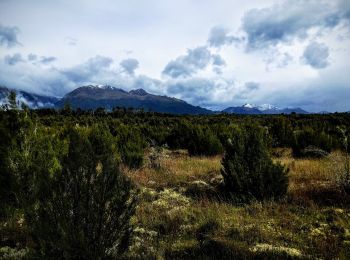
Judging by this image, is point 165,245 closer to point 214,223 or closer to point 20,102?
point 214,223

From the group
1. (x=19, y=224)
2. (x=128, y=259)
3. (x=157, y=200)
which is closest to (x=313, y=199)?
(x=157, y=200)

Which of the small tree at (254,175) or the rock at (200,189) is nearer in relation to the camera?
the small tree at (254,175)

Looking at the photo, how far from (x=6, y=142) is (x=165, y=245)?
4573 mm

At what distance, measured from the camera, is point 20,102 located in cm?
838

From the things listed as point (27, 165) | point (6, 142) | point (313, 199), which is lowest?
point (313, 199)

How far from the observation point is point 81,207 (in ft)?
15.4

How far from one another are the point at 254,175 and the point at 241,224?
2.61 meters

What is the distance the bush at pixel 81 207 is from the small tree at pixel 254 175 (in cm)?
449

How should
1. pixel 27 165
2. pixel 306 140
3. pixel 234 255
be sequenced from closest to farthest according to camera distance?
pixel 234 255, pixel 27 165, pixel 306 140

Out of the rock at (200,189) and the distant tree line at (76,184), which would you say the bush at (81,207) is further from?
the rock at (200,189)

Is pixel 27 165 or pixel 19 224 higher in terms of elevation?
pixel 27 165

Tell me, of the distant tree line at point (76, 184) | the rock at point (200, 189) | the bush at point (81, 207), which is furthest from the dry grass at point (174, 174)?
the bush at point (81, 207)

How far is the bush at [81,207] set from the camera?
15.1 ft

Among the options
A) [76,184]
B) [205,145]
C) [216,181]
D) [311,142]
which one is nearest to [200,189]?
[216,181]
